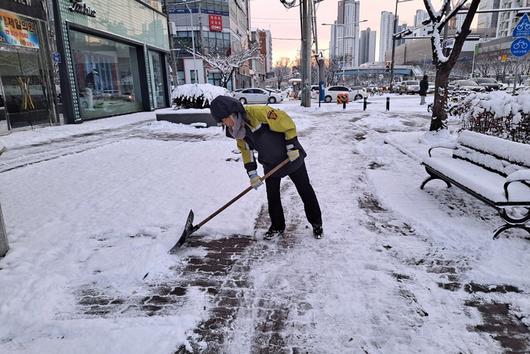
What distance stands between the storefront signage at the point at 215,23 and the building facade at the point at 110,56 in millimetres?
28923

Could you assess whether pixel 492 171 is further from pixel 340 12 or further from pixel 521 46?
pixel 340 12

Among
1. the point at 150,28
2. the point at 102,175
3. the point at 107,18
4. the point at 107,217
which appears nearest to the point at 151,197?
the point at 107,217

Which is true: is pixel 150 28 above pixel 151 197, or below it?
above

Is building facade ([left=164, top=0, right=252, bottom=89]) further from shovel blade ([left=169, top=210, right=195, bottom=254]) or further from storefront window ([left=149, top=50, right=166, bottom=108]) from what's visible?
shovel blade ([left=169, top=210, right=195, bottom=254])

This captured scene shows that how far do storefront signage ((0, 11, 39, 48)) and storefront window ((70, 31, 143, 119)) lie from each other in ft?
5.95

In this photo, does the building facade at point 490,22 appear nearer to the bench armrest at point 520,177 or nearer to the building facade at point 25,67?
the building facade at point 25,67

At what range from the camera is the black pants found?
4.01m

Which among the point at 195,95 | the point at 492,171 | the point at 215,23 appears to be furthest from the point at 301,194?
the point at 215,23

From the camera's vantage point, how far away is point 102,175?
7035 millimetres

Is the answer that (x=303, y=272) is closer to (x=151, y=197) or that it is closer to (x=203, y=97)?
(x=151, y=197)

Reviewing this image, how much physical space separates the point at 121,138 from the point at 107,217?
738cm

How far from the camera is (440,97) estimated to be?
9.97m

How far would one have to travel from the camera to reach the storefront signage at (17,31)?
11.8m

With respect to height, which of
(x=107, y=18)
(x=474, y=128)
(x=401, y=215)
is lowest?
(x=401, y=215)
